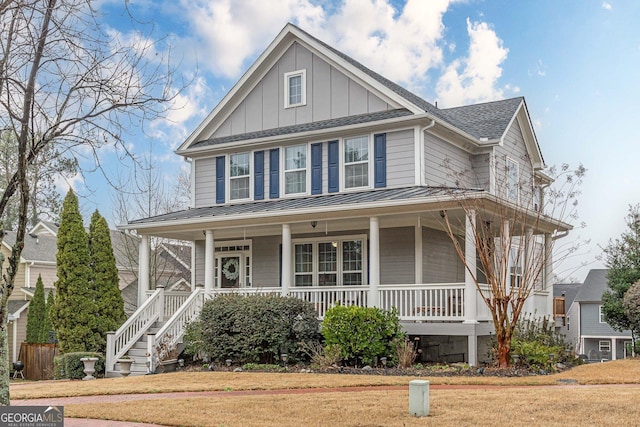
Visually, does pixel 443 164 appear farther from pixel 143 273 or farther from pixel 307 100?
pixel 143 273

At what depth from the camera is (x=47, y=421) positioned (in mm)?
8203

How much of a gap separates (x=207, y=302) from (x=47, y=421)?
31.7ft

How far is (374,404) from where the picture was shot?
10281mm

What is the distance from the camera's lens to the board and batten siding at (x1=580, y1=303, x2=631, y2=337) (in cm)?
4412

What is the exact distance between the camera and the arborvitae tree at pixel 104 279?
2050 centimetres

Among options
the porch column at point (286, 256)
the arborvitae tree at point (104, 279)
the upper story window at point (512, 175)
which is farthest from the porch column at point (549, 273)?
the arborvitae tree at point (104, 279)

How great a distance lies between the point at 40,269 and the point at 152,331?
1693 centimetres

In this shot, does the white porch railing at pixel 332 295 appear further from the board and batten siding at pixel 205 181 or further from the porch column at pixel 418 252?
the board and batten siding at pixel 205 181

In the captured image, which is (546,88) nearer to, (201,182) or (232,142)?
(232,142)

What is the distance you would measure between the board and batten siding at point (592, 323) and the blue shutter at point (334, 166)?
30.3 meters

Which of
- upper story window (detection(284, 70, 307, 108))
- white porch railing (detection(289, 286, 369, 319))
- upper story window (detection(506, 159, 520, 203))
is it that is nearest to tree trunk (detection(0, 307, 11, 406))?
white porch railing (detection(289, 286, 369, 319))

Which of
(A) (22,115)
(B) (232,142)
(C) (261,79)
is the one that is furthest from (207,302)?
(A) (22,115)

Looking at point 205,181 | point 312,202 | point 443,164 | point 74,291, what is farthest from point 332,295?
point 74,291

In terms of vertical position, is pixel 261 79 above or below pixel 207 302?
above
